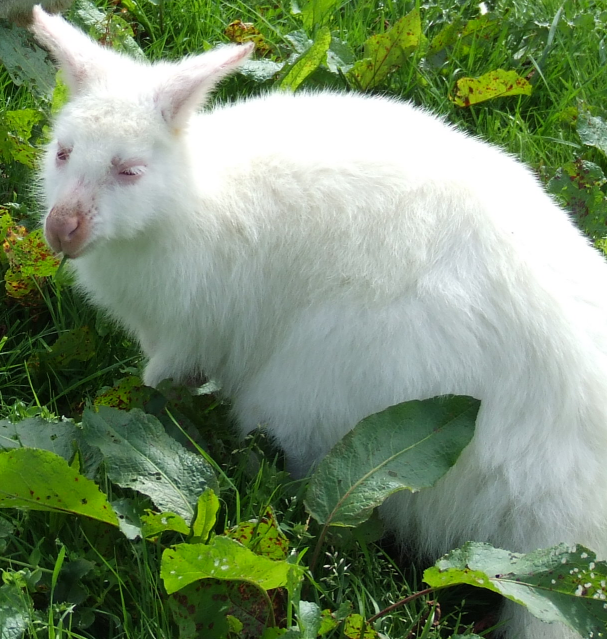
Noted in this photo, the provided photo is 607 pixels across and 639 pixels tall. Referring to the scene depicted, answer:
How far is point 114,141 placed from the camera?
2715 mm

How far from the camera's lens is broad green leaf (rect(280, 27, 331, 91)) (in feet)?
13.5

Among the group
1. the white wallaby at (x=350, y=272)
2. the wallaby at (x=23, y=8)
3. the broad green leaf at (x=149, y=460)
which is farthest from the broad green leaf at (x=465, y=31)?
the broad green leaf at (x=149, y=460)

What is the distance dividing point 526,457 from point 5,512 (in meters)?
1.59

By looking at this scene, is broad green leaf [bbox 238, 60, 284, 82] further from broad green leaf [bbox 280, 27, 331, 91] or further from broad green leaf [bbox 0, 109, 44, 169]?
broad green leaf [bbox 0, 109, 44, 169]

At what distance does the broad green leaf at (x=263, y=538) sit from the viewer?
257 centimetres

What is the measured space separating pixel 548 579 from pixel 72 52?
85.5 inches

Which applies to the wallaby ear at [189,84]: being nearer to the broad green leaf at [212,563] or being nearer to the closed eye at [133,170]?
the closed eye at [133,170]

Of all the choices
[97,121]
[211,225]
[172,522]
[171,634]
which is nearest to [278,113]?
[211,225]

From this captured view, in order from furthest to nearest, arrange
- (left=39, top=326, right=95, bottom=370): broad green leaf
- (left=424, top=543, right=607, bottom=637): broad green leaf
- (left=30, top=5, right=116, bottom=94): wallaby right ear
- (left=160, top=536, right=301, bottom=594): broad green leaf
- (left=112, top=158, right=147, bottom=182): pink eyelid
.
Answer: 1. (left=39, top=326, right=95, bottom=370): broad green leaf
2. (left=30, top=5, right=116, bottom=94): wallaby right ear
3. (left=112, top=158, right=147, bottom=182): pink eyelid
4. (left=424, top=543, right=607, bottom=637): broad green leaf
5. (left=160, top=536, right=301, bottom=594): broad green leaf

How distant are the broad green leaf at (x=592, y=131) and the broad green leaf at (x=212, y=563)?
2885 mm

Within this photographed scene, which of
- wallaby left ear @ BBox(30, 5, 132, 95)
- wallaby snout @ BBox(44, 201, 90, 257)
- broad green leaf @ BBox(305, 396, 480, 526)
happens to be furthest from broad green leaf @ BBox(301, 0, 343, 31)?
broad green leaf @ BBox(305, 396, 480, 526)

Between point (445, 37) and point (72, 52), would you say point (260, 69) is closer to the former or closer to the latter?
point (445, 37)

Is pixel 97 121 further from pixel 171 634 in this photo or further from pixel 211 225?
pixel 171 634

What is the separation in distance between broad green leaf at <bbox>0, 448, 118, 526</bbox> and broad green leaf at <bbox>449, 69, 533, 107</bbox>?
114 inches
